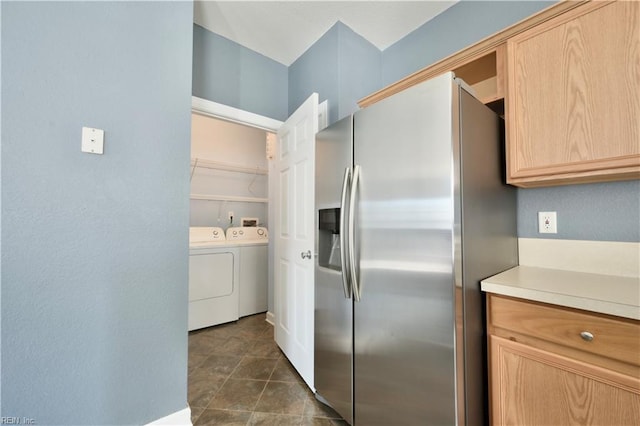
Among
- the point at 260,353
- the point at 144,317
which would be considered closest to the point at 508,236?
→ the point at 144,317

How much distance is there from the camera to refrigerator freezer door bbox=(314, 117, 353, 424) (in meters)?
1.37

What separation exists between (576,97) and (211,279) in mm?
3067

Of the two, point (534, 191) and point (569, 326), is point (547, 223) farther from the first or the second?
point (569, 326)

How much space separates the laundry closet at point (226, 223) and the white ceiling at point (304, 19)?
787 mm

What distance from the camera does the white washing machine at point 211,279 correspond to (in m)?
2.65

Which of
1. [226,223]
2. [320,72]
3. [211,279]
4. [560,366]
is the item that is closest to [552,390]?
[560,366]

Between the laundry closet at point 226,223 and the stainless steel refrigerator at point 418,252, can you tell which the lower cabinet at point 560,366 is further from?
the laundry closet at point 226,223

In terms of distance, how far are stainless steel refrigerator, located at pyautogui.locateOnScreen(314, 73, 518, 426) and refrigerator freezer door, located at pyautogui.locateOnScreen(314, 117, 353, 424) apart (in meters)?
0.01

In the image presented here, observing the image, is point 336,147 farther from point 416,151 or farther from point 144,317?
point 144,317

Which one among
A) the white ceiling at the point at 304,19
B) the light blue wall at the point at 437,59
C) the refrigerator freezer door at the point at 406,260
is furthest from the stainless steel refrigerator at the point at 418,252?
the white ceiling at the point at 304,19

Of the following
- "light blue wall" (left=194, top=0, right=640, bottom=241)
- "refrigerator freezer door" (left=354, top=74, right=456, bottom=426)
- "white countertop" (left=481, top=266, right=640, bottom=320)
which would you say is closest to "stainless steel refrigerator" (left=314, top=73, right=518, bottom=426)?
"refrigerator freezer door" (left=354, top=74, right=456, bottom=426)

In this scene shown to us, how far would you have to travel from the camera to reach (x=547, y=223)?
4.41ft

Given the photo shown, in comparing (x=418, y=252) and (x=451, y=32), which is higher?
(x=451, y=32)

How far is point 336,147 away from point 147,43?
45.9 inches
